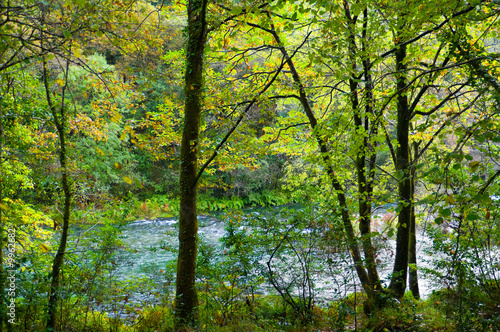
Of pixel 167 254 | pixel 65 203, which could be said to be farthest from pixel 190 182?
pixel 167 254

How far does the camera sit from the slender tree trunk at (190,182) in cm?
387

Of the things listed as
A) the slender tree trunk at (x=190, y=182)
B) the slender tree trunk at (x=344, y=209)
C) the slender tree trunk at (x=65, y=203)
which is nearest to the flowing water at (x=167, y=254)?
the slender tree trunk at (x=344, y=209)

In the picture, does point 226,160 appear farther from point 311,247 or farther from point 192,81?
point 311,247

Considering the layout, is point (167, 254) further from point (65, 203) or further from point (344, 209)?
point (344, 209)

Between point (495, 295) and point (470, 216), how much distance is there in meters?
2.50

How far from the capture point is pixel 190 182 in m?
3.96

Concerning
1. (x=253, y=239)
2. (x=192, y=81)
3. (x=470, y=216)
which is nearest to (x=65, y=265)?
(x=253, y=239)

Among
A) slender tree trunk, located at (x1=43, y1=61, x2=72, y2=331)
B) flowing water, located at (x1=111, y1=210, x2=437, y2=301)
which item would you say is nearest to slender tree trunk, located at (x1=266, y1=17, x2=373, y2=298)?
flowing water, located at (x1=111, y1=210, x2=437, y2=301)

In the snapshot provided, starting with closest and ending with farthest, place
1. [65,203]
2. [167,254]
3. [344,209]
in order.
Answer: [65,203], [344,209], [167,254]

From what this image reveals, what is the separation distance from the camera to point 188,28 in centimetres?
390

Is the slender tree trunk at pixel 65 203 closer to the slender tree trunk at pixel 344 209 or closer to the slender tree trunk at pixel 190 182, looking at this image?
the slender tree trunk at pixel 190 182

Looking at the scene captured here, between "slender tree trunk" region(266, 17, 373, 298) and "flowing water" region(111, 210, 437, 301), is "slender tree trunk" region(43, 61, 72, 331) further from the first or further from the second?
"slender tree trunk" region(266, 17, 373, 298)

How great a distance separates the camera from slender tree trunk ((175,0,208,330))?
12.7ft

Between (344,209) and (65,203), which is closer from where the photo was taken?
(65,203)
